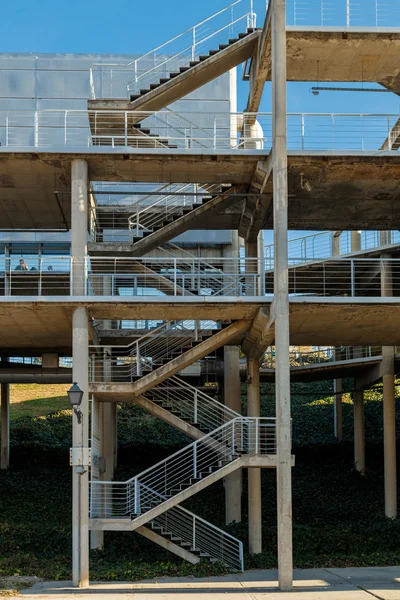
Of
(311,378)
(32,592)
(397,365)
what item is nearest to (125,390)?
(32,592)

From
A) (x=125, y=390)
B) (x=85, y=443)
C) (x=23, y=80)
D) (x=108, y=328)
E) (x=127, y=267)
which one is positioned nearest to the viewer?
(x=85, y=443)

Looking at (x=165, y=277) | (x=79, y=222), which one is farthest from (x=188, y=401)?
(x=79, y=222)

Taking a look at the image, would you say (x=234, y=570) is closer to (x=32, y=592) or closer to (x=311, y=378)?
(x=32, y=592)

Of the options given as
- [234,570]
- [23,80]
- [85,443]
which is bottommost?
[234,570]

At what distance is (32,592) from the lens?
18469mm

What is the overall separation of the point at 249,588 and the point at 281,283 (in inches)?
275

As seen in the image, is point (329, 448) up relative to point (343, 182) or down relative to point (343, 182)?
down

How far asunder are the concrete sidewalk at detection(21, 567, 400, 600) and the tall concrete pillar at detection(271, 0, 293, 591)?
41.3 inches

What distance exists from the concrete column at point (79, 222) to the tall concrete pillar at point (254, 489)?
721cm

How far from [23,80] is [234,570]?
904 inches

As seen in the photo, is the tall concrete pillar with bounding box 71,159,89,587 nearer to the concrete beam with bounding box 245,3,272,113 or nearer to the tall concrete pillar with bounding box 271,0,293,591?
the tall concrete pillar with bounding box 271,0,293,591

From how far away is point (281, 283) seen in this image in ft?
69.7

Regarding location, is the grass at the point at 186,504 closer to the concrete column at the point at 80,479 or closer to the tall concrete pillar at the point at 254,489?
the tall concrete pillar at the point at 254,489

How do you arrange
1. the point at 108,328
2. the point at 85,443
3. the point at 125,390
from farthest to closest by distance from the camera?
1. the point at 108,328
2. the point at 125,390
3. the point at 85,443
